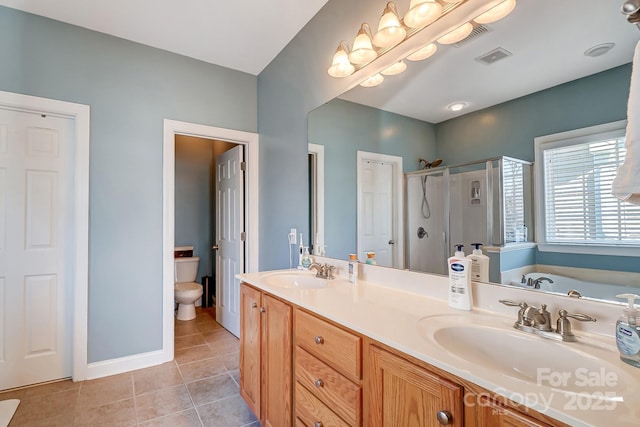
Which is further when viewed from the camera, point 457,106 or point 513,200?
point 457,106

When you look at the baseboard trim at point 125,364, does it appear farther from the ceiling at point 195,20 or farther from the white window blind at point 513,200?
the white window blind at point 513,200

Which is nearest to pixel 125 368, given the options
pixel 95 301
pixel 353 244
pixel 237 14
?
pixel 95 301

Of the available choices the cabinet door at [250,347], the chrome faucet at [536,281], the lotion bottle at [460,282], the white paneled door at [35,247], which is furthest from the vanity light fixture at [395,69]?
the white paneled door at [35,247]

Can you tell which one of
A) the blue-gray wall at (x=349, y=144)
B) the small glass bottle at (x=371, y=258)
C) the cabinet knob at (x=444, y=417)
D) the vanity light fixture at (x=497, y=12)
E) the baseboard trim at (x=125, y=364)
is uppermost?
the vanity light fixture at (x=497, y=12)

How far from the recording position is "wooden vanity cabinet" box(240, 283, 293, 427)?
1.38 m

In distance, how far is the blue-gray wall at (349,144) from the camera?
1.52 metres

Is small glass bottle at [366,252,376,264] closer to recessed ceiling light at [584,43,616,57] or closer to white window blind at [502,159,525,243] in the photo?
white window blind at [502,159,525,243]

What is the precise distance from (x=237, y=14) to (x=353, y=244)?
1839 mm

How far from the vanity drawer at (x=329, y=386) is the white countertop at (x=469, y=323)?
20cm

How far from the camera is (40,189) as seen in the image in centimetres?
219

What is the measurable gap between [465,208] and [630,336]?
2.15 feet

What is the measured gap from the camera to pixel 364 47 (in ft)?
5.44

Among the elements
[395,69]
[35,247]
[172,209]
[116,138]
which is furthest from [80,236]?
[395,69]

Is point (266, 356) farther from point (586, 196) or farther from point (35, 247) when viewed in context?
point (35, 247)
